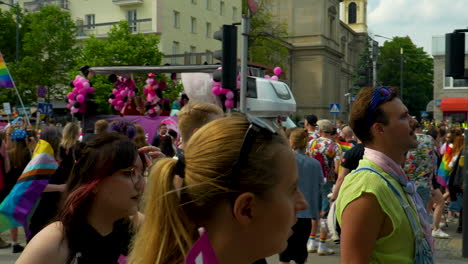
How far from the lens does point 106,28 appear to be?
5281 cm

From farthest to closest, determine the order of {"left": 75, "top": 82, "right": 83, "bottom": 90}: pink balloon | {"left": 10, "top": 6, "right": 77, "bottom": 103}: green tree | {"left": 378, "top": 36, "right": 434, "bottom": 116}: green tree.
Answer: {"left": 378, "top": 36, "right": 434, "bottom": 116}: green tree < {"left": 10, "top": 6, "right": 77, "bottom": 103}: green tree < {"left": 75, "top": 82, "right": 83, "bottom": 90}: pink balloon

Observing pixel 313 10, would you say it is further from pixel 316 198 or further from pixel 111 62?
pixel 316 198

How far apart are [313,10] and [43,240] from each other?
75.7 metres

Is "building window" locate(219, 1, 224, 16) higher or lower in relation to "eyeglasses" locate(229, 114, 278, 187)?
higher

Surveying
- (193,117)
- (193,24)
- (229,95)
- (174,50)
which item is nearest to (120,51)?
(174,50)

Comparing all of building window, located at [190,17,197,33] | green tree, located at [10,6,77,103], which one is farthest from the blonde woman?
building window, located at [190,17,197,33]

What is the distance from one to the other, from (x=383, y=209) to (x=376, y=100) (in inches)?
25.1

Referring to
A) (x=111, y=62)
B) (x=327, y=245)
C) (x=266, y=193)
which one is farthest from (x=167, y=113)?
(x=111, y=62)

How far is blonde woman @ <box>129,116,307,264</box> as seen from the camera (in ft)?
5.29

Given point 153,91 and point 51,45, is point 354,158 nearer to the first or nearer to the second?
point 153,91

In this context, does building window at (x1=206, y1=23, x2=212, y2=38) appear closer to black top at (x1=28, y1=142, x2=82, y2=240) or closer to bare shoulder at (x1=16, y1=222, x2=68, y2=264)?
black top at (x1=28, y1=142, x2=82, y2=240)

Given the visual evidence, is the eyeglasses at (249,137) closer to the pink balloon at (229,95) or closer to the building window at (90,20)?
the pink balloon at (229,95)

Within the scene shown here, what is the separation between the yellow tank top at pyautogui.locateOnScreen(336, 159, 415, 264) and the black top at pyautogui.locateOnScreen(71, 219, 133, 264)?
1048 millimetres

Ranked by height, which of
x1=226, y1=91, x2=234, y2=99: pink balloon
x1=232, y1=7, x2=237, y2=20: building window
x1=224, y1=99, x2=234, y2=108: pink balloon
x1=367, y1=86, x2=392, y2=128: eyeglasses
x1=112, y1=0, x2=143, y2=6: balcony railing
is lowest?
x1=367, y1=86, x2=392, y2=128: eyeglasses
